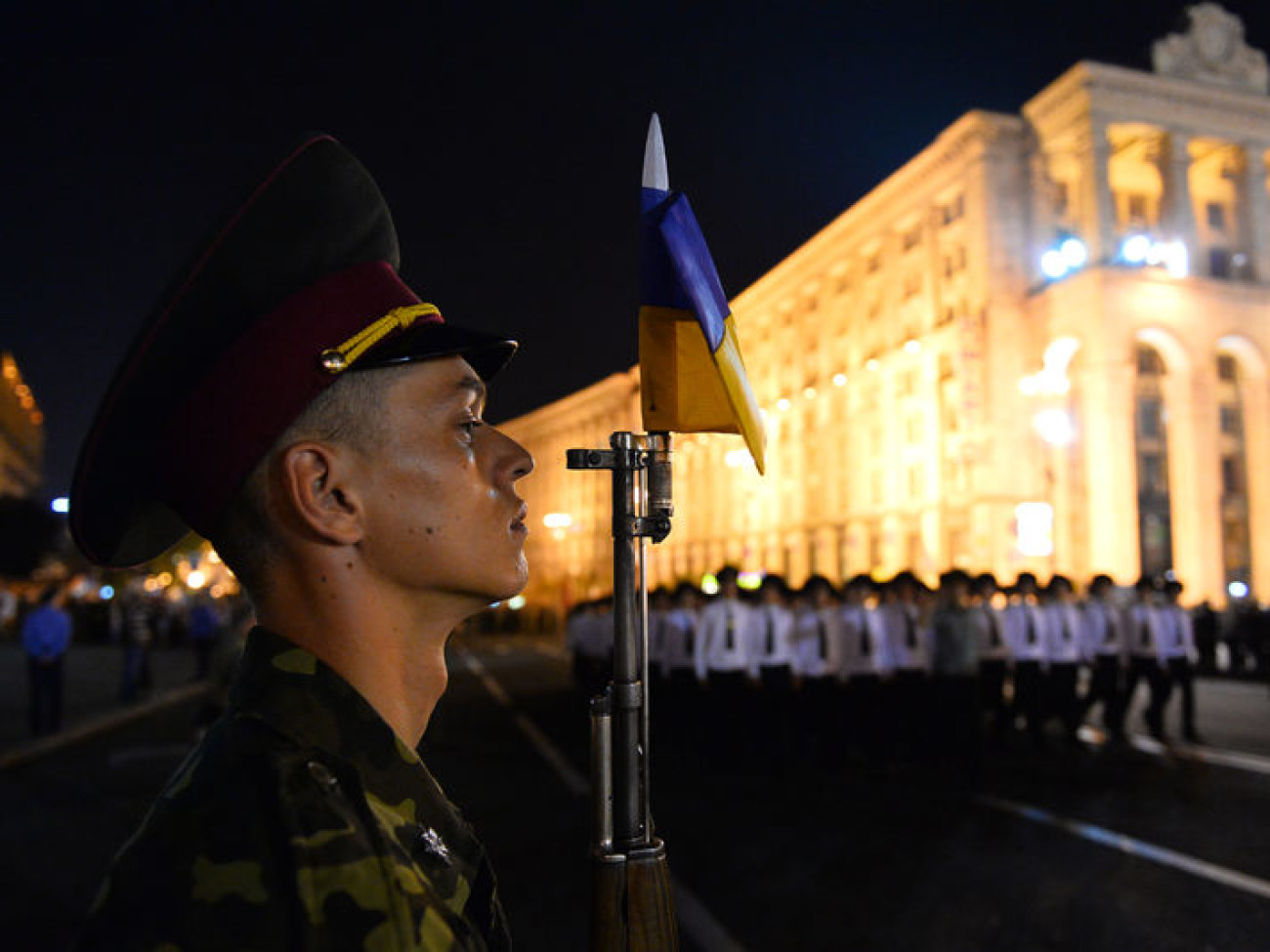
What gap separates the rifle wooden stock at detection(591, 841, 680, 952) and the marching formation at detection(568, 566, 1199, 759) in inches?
408

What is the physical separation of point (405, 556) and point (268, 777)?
0.36m

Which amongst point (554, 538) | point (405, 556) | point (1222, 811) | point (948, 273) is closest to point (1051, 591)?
point (1222, 811)

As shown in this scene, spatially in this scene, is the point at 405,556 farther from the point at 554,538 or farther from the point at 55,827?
the point at 554,538

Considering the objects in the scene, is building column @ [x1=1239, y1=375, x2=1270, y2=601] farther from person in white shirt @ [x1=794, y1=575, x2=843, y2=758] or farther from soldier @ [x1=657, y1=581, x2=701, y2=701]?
person in white shirt @ [x1=794, y1=575, x2=843, y2=758]

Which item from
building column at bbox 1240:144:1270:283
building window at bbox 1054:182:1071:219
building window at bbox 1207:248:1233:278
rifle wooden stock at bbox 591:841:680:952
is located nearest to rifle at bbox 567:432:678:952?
rifle wooden stock at bbox 591:841:680:952

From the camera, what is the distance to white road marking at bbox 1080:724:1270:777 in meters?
11.1

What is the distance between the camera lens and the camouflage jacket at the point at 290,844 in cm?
91

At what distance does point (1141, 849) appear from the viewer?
24.1 feet

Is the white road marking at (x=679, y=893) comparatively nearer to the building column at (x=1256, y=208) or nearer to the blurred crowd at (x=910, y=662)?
the blurred crowd at (x=910, y=662)

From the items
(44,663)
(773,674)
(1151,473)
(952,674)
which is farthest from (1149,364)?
(44,663)

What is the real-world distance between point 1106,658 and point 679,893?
10229 millimetres

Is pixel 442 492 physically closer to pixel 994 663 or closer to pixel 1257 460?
pixel 994 663

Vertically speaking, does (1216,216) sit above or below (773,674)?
above

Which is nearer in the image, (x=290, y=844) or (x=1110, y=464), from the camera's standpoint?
(x=290, y=844)
